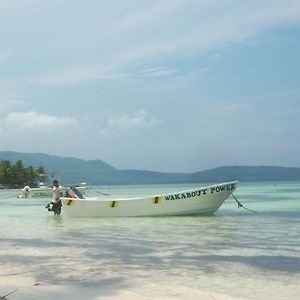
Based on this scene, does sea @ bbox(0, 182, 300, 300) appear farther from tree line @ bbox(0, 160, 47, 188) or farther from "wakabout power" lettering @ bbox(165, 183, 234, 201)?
tree line @ bbox(0, 160, 47, 188)

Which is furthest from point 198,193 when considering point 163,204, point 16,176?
point 16,176

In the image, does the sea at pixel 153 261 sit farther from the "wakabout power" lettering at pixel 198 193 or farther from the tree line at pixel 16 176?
the tree line at pixel 16 176

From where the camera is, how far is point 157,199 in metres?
21.3

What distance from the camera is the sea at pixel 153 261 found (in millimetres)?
7227

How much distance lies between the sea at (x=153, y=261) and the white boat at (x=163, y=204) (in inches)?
126

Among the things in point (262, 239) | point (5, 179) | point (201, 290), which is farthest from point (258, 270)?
point (5, 179)

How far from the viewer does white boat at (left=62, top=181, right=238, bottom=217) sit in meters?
21.1

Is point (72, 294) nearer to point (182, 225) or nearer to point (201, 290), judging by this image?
point (201, 290)

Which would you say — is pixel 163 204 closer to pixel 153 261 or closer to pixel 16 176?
pixel 153 261

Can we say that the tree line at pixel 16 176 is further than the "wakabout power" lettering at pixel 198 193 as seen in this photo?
Yes

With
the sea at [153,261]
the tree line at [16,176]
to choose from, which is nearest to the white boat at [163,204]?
the sea at [153,261]

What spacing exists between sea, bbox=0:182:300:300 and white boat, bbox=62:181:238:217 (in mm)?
3202

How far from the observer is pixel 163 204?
2108 cm

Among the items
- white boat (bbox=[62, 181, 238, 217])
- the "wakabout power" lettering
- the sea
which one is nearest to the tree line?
white boat (bbox=[62, 181, 238, 217])
